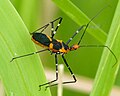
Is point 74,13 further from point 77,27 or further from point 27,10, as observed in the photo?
point 77,27

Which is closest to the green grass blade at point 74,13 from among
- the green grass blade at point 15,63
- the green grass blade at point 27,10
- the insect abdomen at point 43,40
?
the insect abdomen at point 43,40

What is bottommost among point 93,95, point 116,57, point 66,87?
point 93,95

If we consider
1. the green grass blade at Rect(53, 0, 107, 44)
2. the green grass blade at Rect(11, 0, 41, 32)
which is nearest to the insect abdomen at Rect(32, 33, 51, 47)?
the green grass blade at Rect(53, 0, 107, 44)

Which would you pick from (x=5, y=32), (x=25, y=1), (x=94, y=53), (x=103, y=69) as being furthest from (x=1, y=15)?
(x=94, y=53)

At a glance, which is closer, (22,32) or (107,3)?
(22,32)

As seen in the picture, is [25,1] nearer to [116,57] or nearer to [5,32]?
[5,32]

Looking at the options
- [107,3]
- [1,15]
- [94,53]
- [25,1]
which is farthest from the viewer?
[94,53]

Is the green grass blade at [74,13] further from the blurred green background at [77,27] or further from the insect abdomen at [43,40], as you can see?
the blurred green background at [77,27]

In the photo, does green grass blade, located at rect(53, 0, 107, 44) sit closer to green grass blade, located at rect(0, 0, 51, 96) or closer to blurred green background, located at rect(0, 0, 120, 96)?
green grass blade, located at rect(0, 0, 51, 96)
